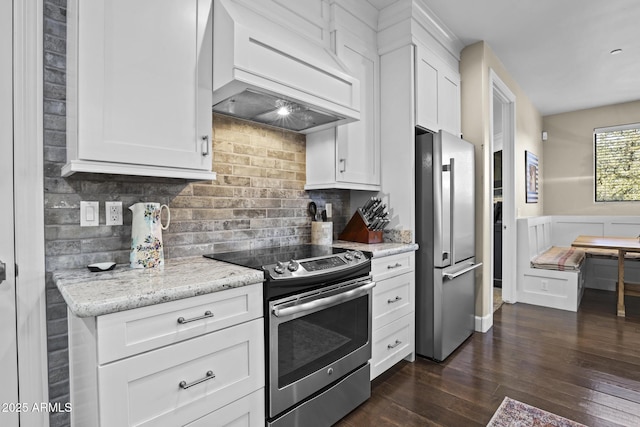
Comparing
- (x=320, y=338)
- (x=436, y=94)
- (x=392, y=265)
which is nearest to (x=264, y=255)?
(x=320, y=338)

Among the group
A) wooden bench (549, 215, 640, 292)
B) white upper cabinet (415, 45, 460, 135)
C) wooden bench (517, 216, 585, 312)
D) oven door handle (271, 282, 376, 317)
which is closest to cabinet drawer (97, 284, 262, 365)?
oven door handle (271, 282, 376, 317)

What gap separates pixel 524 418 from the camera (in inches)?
72.9

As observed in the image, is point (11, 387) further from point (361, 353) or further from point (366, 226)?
point (366, 226)

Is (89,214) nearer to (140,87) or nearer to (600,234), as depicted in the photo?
(140,87)

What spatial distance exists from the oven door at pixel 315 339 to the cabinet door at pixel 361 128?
87 centimetres

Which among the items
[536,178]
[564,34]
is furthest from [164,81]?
[536,178]

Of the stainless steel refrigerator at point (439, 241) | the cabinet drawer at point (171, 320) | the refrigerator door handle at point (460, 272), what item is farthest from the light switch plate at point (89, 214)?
the refrigerator door handle at point (460, 272)

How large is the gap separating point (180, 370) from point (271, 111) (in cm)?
145

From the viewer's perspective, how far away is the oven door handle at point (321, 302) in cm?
148

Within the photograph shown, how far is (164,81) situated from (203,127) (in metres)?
0.25

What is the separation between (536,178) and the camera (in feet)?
17.1

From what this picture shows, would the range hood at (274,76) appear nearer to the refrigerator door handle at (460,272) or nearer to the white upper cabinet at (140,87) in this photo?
the white upper cabinet at (140,87)

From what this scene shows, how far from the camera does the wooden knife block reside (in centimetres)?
254

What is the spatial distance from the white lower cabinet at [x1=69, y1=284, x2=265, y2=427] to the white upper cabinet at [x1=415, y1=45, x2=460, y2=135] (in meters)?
2.03
